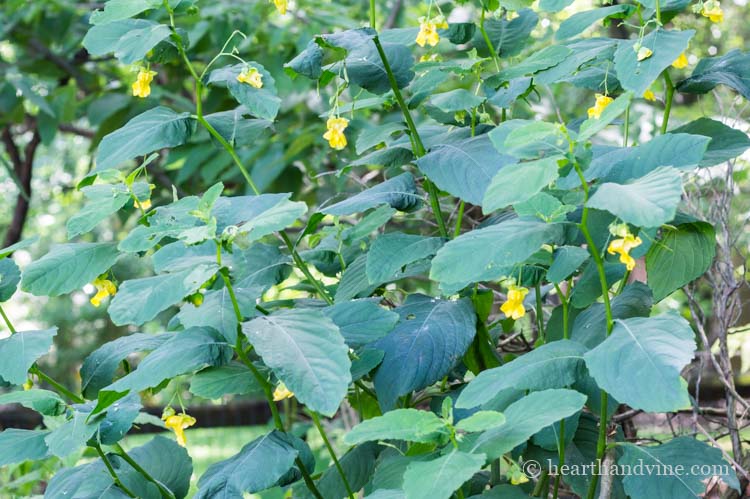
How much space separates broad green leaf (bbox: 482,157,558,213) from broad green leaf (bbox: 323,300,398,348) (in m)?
0.20

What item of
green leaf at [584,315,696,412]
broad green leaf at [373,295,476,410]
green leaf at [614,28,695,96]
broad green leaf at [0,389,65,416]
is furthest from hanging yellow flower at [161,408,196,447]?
green leaf at [614,28,695,96]

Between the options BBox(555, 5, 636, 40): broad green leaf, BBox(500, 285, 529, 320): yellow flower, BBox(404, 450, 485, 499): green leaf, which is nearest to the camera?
BBox(404, 450, 485, 499): green leaf

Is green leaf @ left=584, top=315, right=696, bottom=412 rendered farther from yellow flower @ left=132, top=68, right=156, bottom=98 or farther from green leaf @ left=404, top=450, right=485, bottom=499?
yellow flower @ left=132, top=68, right=156, bottom=98

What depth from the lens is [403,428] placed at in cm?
73

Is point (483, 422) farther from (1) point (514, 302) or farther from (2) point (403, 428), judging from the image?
(1) point (514, 302)

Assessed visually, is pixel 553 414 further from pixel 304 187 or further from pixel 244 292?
pixel 304 187

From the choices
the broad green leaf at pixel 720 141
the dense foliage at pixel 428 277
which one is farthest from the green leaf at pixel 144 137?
the broad green leaf at pixel 720 141

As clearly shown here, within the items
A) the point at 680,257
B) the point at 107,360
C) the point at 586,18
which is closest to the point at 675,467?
the point at 680,257

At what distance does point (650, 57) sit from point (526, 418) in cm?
Answer: 44

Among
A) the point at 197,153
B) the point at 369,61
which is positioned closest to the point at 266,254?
the point at 369,61

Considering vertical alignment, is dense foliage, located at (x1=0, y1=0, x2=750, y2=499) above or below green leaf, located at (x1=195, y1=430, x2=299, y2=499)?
above

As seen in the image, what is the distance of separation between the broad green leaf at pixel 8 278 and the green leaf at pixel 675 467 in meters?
0.74

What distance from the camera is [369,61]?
102cm

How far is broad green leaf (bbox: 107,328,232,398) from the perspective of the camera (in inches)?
30.7
